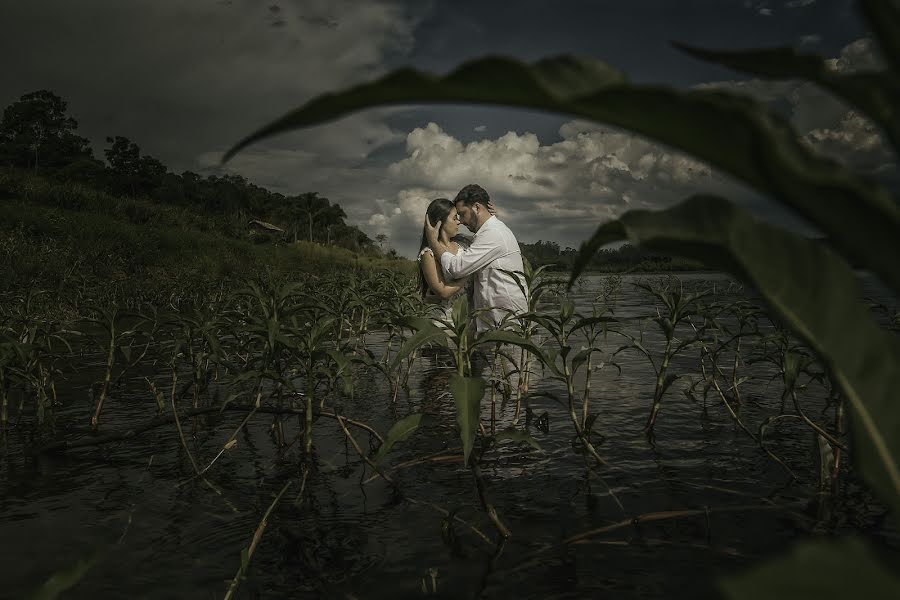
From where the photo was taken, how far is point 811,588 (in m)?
0.40

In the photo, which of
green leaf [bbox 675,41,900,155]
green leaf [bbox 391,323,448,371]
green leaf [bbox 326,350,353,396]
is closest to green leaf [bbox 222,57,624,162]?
green leaf [bbox 675,41,900,155]

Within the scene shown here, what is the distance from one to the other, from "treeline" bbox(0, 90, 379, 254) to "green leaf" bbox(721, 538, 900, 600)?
1609 inches

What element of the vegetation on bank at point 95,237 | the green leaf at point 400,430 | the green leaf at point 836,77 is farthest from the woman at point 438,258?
the green leaf at point 836,77

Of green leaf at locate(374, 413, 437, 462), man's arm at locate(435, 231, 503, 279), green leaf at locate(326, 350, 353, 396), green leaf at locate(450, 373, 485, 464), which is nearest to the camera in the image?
green leaf at locate(450, 373, 485, 464)

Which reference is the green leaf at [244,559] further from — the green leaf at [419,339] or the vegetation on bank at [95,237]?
the vegetation on bank at [95,237]

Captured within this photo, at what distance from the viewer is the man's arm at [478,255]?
5.83 metres

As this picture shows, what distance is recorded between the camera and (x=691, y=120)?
51 centimetres

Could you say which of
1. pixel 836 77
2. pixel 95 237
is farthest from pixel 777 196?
pixel 95 237

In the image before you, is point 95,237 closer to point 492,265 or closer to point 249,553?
point 492,265

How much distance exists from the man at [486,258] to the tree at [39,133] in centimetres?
6610

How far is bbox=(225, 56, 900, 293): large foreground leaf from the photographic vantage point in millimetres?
485

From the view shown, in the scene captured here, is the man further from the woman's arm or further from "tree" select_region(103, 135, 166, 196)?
"tree" select_region(103, 135, 166, 196)

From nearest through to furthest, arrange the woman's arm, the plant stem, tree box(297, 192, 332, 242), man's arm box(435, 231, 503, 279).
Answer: the plant stem < man's arm box(435, 231, 503, 279) < the woman's arm < tree box(297, 192, 332, 242)

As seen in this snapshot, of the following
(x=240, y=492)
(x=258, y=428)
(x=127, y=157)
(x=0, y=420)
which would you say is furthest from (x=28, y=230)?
(x=127, y=157)
